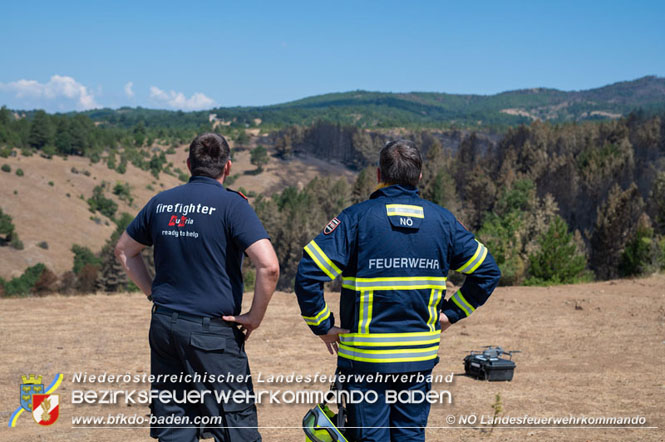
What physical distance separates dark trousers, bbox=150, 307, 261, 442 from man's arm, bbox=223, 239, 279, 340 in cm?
12

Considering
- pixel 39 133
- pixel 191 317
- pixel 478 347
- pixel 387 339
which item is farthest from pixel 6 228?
pixel 387 339

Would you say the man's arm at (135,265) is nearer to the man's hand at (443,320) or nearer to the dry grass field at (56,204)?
the man's hand at (443,320)

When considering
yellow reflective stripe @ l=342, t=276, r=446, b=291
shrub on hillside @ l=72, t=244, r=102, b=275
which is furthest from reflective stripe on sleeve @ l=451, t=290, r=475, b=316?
shrub on hillside @ l=72, t=244, r=102, b=275

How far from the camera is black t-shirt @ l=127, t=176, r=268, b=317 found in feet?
12.5

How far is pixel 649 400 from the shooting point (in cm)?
713

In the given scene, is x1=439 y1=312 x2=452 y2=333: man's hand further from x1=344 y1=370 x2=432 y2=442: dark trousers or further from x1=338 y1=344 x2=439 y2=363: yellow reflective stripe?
x1=344 y1=370 x2=432 y2=442: dark trousers

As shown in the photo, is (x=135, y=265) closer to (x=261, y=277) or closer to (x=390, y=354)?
(x=261, y=277)

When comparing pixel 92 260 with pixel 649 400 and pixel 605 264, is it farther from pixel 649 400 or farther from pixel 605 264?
pixel 649 400

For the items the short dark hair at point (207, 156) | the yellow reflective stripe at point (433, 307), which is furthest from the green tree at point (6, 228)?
the yellow reflective stripe at point (433, 307)

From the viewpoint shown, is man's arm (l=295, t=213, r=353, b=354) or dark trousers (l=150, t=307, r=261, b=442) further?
dark trousers (l=150, t=307, r=261, b=442)

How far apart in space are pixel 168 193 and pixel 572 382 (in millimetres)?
6690

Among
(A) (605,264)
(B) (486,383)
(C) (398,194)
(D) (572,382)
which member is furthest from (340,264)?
(A) (605,264)

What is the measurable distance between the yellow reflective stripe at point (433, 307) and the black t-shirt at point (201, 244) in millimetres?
1170

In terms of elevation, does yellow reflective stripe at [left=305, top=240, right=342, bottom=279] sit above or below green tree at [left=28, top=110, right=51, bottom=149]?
below
